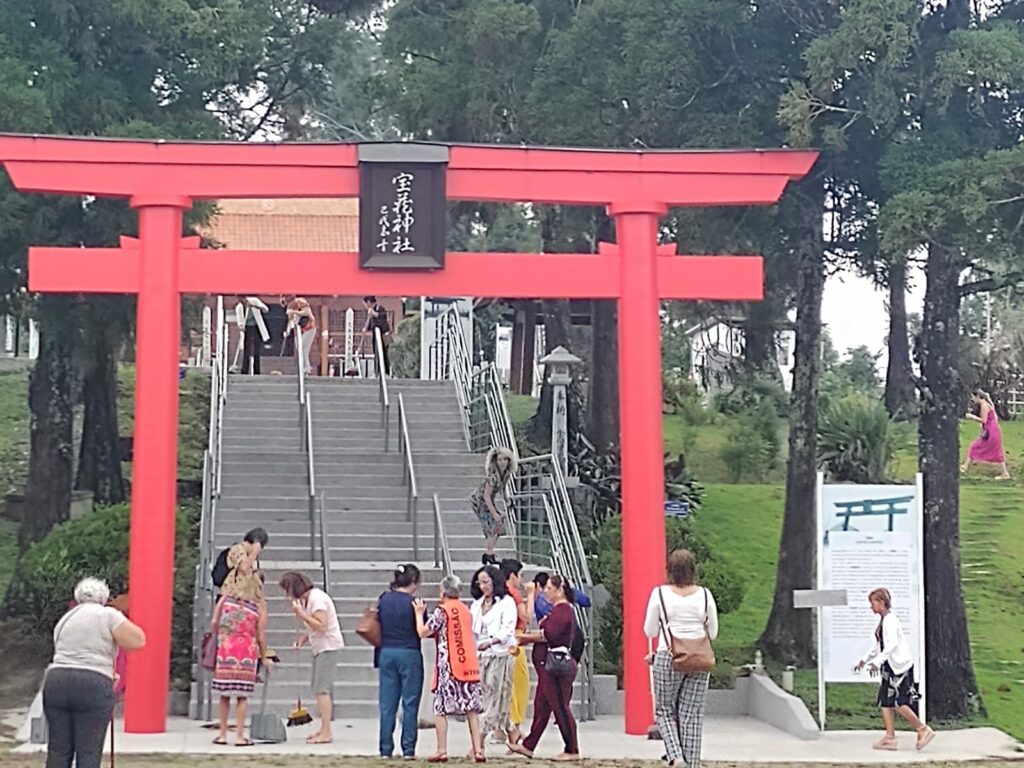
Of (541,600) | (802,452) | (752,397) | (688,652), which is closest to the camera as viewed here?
(688,652)

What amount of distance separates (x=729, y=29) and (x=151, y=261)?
629 centimetres

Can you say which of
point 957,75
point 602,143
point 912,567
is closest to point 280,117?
point 602,143

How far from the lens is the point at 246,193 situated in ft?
46.3

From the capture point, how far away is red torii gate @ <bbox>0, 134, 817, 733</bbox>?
1371 cm

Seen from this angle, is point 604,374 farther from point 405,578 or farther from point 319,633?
point 405,578

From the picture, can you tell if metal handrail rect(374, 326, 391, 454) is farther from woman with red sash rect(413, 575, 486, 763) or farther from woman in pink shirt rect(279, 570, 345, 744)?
woman with red sash rect(413, 575, 486, 763)

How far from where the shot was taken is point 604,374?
78.5 feet

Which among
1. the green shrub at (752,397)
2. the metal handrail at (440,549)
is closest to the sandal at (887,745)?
the metal handrail at (440,549)

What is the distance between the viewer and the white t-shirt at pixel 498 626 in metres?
11.8

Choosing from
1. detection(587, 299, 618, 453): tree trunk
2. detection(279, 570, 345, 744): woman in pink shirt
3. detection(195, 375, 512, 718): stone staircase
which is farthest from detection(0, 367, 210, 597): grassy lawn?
detection(279, 570, 345, 744): woman in pink shirt

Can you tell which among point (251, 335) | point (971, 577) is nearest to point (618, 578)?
point (971, 577)

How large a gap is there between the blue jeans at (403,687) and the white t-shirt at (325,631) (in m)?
0.73

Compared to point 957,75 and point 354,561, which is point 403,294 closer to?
point 354,561

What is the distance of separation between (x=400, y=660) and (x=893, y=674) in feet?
13.6
